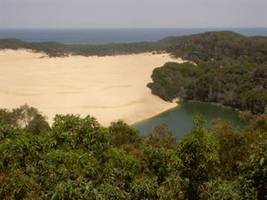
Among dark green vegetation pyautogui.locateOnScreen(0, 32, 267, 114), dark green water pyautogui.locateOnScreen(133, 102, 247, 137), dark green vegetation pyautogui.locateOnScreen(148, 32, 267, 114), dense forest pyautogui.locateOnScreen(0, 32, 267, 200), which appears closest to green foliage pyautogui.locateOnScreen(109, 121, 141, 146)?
dense forest pyautogui.locateOnScreen(0, 32, 267, 200)

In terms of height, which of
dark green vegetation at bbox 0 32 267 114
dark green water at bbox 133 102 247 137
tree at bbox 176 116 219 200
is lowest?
dark green water at bbox 133 102 247 137

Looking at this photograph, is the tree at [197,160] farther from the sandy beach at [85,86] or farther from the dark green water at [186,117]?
the sandy beach at [85,86]

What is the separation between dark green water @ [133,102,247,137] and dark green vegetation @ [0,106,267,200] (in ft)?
109

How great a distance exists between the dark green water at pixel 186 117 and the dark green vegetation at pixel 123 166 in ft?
109

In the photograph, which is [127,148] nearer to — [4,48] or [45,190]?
[45,190]

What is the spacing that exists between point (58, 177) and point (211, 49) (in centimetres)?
10277

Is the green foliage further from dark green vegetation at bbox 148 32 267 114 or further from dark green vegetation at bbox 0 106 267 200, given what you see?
dark green vegetation at bbox 148 32 267 114

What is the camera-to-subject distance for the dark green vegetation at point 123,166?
55.9ft

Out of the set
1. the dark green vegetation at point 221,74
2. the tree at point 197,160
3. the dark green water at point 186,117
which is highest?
the tree at point 197,160

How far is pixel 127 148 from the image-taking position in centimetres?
2795

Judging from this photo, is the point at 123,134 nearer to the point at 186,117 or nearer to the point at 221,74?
the point at 186,117

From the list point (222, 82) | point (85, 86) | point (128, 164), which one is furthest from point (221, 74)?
point (128, 164)

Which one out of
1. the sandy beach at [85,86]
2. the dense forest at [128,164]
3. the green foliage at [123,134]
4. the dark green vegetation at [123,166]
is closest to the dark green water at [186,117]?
the sandy beach at [85,86]

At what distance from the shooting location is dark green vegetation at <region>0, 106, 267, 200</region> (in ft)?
55.9
